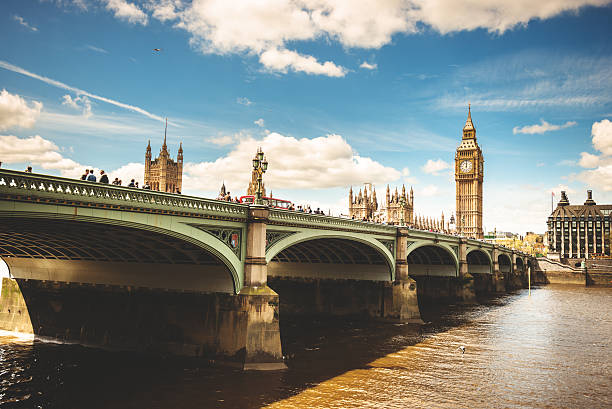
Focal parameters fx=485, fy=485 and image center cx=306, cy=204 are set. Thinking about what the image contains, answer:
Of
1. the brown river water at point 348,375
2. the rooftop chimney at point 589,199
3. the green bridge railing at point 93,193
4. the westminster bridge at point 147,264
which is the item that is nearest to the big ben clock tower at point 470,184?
the rooftop chimney at point 589,199

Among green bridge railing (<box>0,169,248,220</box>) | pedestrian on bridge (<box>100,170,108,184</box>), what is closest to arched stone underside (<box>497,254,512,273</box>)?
green bridge railing (<box>0,169,248,220</box>)

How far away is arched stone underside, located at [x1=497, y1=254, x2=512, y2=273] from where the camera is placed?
90.5 meters

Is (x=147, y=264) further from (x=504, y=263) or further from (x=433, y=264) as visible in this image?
(x=504, y=263)

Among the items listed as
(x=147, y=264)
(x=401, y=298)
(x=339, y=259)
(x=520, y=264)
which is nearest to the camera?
(x=147, y=264)

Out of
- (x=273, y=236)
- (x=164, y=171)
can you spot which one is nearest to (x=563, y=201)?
(x=164, y=171)

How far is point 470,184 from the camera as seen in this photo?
17312cm

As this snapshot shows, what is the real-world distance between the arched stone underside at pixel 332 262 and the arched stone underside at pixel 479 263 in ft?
126

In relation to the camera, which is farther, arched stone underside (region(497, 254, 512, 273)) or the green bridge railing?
arched stone underside (region(497, 254, 512, 273))

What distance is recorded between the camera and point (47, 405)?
1808cm

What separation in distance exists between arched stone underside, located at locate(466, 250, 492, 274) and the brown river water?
133ft

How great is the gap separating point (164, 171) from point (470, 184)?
4129 inches

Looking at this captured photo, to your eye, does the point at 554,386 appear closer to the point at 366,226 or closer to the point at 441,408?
the point at 441,408

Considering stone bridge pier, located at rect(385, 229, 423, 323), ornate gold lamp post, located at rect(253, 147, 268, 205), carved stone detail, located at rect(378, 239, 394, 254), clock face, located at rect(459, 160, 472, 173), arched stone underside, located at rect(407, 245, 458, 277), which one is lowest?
stone bridge pier, located at rect(385, 229, 423, 323)

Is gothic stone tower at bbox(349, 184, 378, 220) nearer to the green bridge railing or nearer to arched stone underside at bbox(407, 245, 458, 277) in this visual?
arched stone underside at bbox(407, 245, 458, 277)
